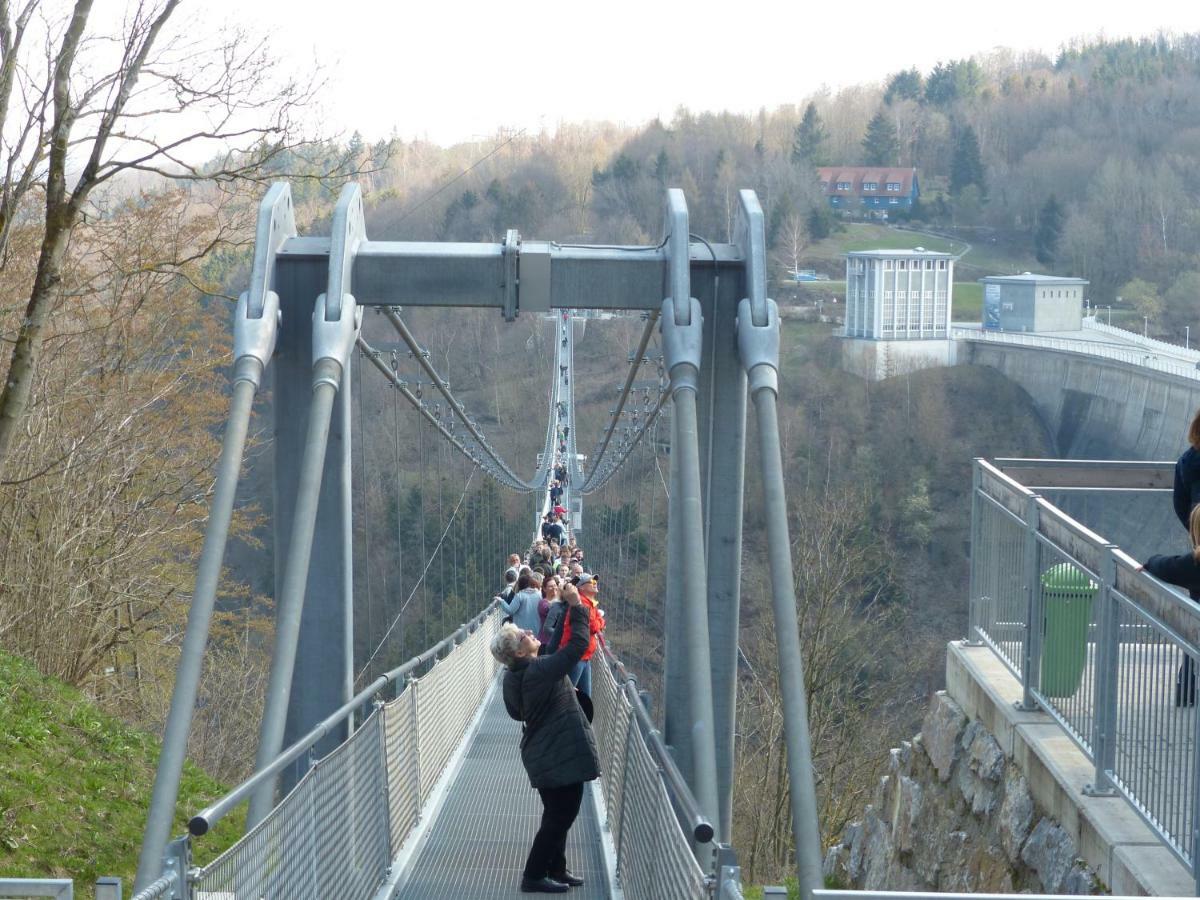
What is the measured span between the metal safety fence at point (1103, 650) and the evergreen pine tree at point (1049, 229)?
69.0m

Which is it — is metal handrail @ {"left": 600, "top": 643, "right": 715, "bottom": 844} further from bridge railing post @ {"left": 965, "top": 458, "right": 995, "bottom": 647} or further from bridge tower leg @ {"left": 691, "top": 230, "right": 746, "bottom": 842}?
bridge railing post @ {"left": 965, "top": 458, "right": 995, "bottom": 647}

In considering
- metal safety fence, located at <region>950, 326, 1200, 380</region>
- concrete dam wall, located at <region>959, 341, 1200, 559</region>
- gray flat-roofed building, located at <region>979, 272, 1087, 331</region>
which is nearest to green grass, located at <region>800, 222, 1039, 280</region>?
gray flat-roofed building, located at <region>979, 272, 1087, 331</region>

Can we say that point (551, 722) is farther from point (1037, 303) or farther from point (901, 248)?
point (901, 248)

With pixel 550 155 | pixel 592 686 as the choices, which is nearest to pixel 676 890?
pixel 592 686

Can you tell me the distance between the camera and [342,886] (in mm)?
3949

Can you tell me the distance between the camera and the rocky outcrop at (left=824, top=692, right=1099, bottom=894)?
387 centimetres

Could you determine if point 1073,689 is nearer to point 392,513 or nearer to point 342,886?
point 342,886

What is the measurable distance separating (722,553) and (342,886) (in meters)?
1.55

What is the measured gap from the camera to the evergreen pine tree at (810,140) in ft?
256

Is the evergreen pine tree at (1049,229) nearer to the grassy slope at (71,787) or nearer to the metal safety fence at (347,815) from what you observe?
the grassy slope at (71,787)

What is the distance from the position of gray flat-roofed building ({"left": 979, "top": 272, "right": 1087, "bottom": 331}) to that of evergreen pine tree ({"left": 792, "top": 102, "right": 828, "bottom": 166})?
16385 mm

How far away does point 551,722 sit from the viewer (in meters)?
4.37

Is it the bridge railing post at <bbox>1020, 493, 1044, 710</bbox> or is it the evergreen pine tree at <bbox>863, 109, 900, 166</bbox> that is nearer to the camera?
the bridge railing post at <bbox>1020, 493, 1044, 710</bbox>

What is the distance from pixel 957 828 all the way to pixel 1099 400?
4865 centimetres
